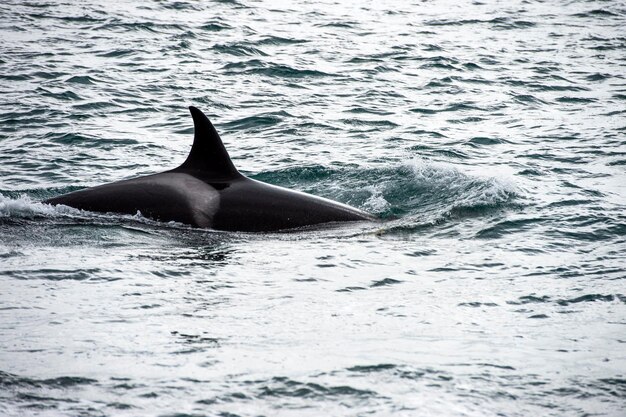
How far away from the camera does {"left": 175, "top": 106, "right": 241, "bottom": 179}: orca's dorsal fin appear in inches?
522

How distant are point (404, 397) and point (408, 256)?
4.52 m

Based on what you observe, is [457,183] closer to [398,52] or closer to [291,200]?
[291,200]

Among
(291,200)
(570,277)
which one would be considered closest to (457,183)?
(291,200)

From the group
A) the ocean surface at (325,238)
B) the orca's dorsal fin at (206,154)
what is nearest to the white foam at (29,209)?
the ocean surface at (325,238)

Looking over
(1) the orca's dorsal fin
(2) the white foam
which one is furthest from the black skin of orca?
(2) the white foam

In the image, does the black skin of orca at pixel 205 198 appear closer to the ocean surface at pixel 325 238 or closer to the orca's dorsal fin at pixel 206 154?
the orca's dorsal fin at pixel 206 154

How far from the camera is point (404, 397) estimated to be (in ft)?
27.2

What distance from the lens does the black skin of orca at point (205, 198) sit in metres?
13.3

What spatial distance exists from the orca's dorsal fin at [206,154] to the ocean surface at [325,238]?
0.97 m

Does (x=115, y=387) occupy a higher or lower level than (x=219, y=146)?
lower

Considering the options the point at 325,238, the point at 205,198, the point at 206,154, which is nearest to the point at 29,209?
the point at 205,198

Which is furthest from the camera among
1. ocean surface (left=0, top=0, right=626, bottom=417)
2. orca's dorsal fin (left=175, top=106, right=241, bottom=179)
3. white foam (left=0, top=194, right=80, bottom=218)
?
white foam (left=0, top=194, right=80, bottom=218)

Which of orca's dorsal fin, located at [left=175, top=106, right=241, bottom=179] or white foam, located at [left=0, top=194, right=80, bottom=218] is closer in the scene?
orca's dorsal fin, located at [left=175, top=106, right=241, bottom=179]

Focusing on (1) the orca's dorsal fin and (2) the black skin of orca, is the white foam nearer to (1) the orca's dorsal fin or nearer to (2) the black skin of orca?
(2) the black skin of orca
